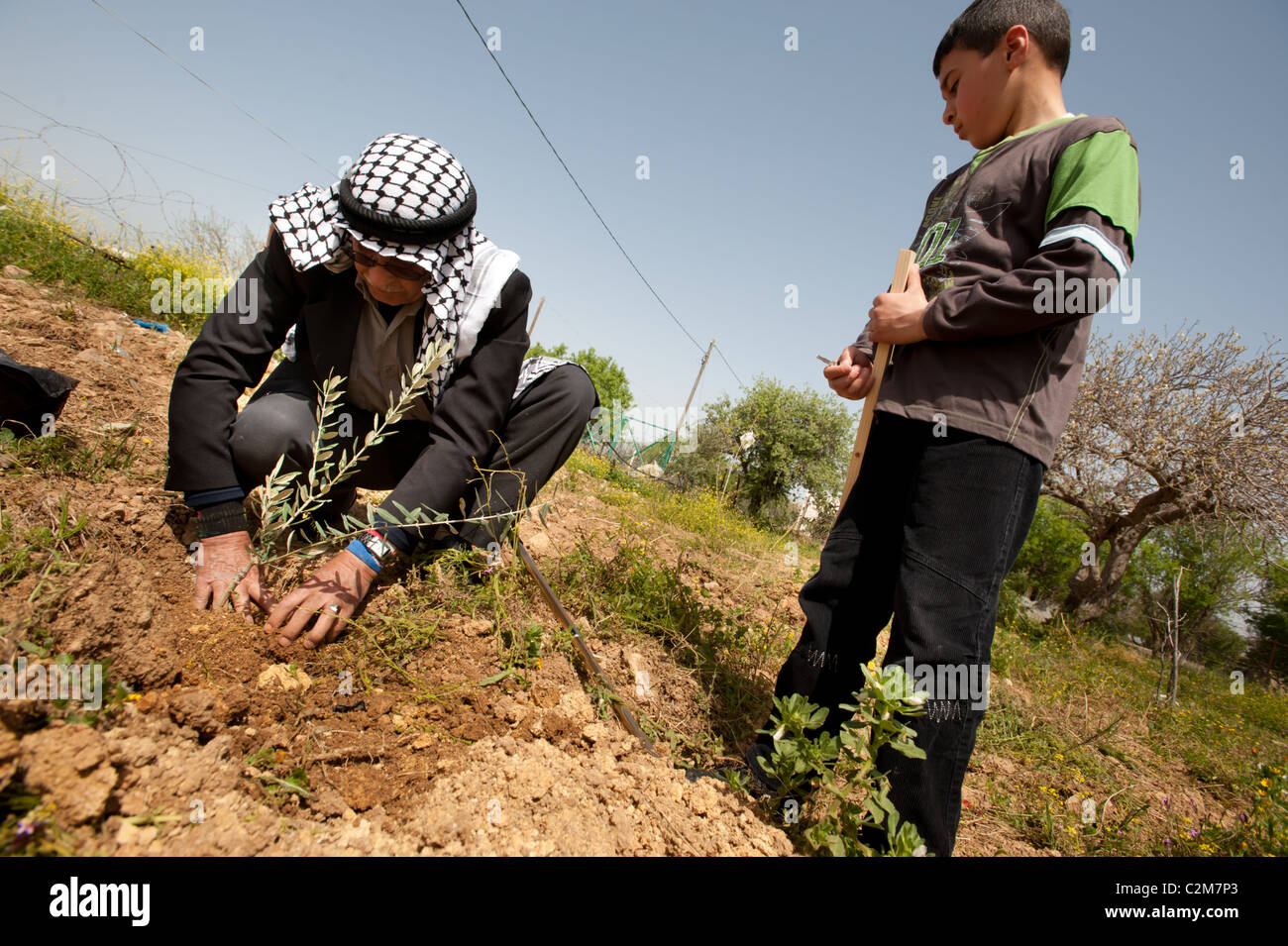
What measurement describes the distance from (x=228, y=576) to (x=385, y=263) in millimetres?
918

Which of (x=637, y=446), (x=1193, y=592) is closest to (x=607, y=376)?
(x=637, y=446)

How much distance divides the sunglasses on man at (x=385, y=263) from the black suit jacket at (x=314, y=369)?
217 millimetres

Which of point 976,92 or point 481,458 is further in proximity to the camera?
point 481,458

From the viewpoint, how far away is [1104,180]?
48.0 inches

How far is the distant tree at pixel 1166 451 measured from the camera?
809cm

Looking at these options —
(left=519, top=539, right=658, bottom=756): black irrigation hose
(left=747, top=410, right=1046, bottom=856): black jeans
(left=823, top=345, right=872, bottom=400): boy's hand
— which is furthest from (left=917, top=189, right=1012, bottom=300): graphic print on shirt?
(left=519, top=539, right=658, bottom=756): black irrigation hose

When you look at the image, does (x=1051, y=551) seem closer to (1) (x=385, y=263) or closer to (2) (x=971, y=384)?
(2) (x=971, y=384)

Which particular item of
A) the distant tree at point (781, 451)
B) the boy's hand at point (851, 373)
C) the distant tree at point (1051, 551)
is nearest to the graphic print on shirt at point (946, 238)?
the boy's hand at point (851, 373)

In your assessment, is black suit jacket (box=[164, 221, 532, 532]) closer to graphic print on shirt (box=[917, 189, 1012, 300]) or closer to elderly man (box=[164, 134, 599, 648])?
elderly man (box=[164, 134, 599, 648])

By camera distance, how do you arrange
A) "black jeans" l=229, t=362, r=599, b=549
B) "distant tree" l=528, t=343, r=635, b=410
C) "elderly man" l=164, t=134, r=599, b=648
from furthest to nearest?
"distant tree" l=528, t=343, r=635, b=410 → "black jeans" l=229, t=362, r=599, b=549 → "elderly man" l=164, t=134, r=599, b=648

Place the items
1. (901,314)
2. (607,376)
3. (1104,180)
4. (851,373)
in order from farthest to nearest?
(607,376), (851,373), (901,314), (1104,180)

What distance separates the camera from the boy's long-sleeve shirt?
121 centimetres

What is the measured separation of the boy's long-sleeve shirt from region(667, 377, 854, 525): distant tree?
1558cm

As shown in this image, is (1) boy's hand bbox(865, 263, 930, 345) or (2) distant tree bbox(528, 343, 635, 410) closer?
(1) boy's hand bbox(865, 263, 930, 345)
